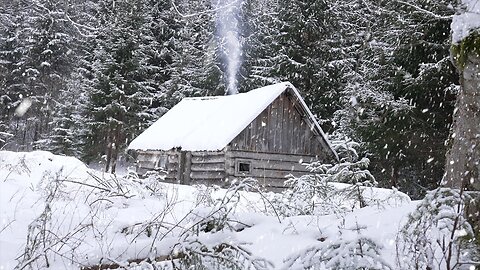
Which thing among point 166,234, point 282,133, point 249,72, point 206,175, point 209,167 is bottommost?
point 166,234

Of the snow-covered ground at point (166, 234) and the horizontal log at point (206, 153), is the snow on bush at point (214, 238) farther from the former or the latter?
the horizontal log at point (206, 153)

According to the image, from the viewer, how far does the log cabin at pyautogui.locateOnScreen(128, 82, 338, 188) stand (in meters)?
18.2

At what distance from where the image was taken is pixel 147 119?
3547 cm

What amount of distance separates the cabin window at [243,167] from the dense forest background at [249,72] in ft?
15.0

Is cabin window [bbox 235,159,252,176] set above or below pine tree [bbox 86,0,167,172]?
below

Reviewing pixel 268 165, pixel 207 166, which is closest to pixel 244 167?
pixel 268 165

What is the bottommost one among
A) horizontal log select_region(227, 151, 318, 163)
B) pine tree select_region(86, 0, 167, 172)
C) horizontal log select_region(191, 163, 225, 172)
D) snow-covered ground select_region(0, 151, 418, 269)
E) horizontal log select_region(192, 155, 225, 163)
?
snow-covered ground select_region(0, 151, 418, 269)

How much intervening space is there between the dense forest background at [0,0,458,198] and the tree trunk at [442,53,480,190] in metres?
13.7

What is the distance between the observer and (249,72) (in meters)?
32.9

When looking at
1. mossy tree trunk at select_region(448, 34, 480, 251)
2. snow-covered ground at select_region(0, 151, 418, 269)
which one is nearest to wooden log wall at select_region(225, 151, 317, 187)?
snow-covered ground at select_region(0, 151, 418, 269)

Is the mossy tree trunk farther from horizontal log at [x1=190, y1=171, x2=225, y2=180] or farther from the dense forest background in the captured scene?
horizontal log at [x1=190, y1=171, x2=225, y2=180]

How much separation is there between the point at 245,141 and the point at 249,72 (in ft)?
50.0

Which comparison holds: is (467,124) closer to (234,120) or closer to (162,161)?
(234,120)

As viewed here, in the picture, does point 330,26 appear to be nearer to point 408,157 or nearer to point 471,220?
point 408,157
